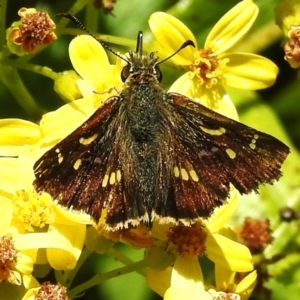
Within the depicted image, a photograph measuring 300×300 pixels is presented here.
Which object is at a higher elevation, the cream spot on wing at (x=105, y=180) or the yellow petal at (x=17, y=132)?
the cream spot on wing at (x=105, y=180)

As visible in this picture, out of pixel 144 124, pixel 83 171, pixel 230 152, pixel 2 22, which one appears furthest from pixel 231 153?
pixel 2 22

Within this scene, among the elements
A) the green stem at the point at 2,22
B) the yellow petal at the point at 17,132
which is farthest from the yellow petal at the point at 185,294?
the green stem at the point at 2,22

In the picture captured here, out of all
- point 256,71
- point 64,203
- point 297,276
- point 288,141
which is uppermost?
point 256,71

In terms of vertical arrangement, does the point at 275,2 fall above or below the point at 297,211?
above

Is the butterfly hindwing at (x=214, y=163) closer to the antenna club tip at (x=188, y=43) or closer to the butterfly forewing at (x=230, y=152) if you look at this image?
the butterfly forewing at (x=230, y=152)

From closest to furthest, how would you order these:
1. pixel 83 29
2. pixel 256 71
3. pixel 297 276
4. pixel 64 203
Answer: pixel 64 203, pixel 83 29, pixel 256 71, pixel 297 276

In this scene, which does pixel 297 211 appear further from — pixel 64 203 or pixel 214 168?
pixel 64 203

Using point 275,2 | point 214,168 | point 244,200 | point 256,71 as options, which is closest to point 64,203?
point 214,168

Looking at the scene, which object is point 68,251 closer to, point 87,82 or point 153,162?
point 153,162
